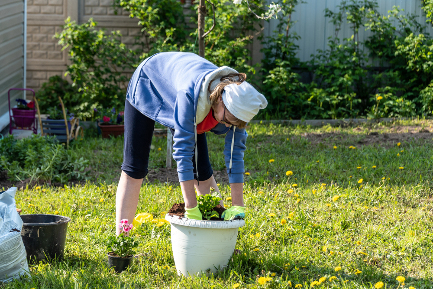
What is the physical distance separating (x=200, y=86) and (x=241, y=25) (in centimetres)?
530

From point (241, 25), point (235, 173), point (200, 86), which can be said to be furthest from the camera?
point (241, 25)

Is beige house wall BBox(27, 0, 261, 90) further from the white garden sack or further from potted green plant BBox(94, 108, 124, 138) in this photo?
the white garden sack

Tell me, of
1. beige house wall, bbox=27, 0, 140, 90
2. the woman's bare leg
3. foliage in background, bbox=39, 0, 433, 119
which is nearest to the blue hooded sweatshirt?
the woman's bare leg

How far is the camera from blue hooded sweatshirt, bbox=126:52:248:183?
2.11 metres

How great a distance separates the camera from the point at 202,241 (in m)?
2.18

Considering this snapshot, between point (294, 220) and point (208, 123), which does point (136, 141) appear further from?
point (294, 220)

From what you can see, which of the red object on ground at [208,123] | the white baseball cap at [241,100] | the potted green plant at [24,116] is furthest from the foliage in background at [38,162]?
the white baseball cap at [241,100]

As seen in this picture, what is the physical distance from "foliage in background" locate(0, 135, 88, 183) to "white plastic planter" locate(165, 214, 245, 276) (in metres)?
2.14

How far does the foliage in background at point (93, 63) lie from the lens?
6.63 m

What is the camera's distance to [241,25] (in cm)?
714

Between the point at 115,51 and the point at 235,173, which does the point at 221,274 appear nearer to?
the point at 235,173

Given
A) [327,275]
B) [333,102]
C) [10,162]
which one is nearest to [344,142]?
[333,102]

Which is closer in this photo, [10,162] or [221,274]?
[221,274]

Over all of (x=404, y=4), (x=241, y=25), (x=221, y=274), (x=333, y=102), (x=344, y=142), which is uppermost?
(x=404, y=4)
